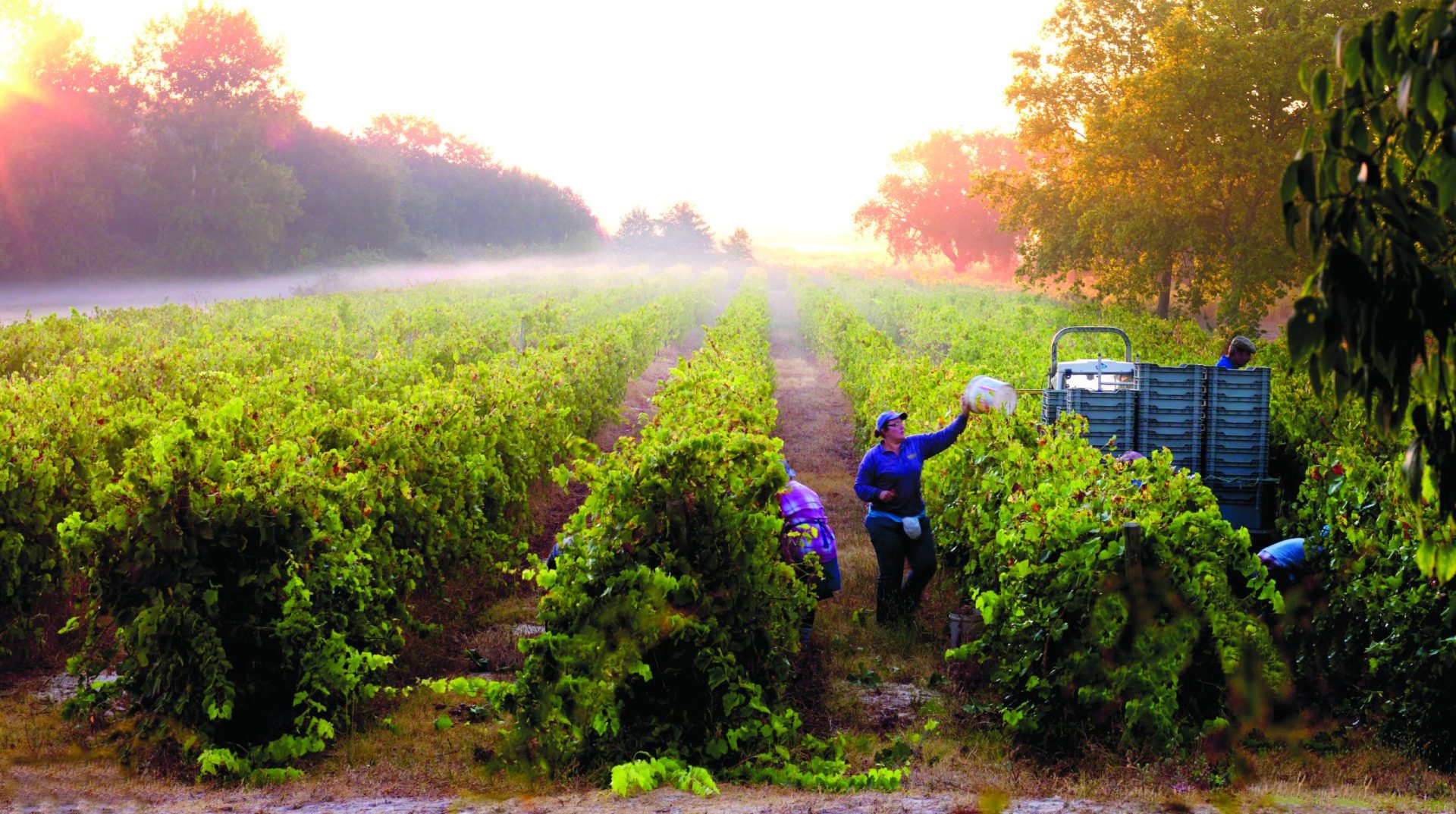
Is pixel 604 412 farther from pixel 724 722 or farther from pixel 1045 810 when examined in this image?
pixel 1045 810

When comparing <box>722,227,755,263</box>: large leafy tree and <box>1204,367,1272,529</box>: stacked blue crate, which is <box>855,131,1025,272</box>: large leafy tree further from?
<box>1204,367,1272,529</box>: stacked blue crate

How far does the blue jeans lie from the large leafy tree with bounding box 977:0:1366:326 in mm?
20266

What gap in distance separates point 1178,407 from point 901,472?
→ 264cm

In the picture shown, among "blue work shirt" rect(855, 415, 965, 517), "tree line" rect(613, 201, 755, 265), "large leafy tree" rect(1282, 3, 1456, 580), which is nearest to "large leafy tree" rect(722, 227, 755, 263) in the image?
"tree line" rect(613, 201, 755, 265)

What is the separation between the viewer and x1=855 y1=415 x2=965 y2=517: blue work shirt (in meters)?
8.20

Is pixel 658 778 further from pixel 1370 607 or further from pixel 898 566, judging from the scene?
pixel 1370 607

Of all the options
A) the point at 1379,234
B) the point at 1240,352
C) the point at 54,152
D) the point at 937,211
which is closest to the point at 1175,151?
the point at 1240,352

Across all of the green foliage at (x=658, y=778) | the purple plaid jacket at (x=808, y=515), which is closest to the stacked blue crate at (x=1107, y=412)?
the purple plaid jacket at (x=808, y=515)

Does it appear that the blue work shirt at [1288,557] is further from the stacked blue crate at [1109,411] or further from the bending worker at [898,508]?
the stacked blue crate at [1109,411]

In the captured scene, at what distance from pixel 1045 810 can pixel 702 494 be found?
2029mm

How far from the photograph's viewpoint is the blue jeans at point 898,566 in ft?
27.1

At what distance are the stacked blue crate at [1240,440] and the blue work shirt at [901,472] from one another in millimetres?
2326

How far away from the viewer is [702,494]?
19.4 ft

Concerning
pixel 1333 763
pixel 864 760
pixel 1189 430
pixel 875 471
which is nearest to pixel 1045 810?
pixel 864 760
